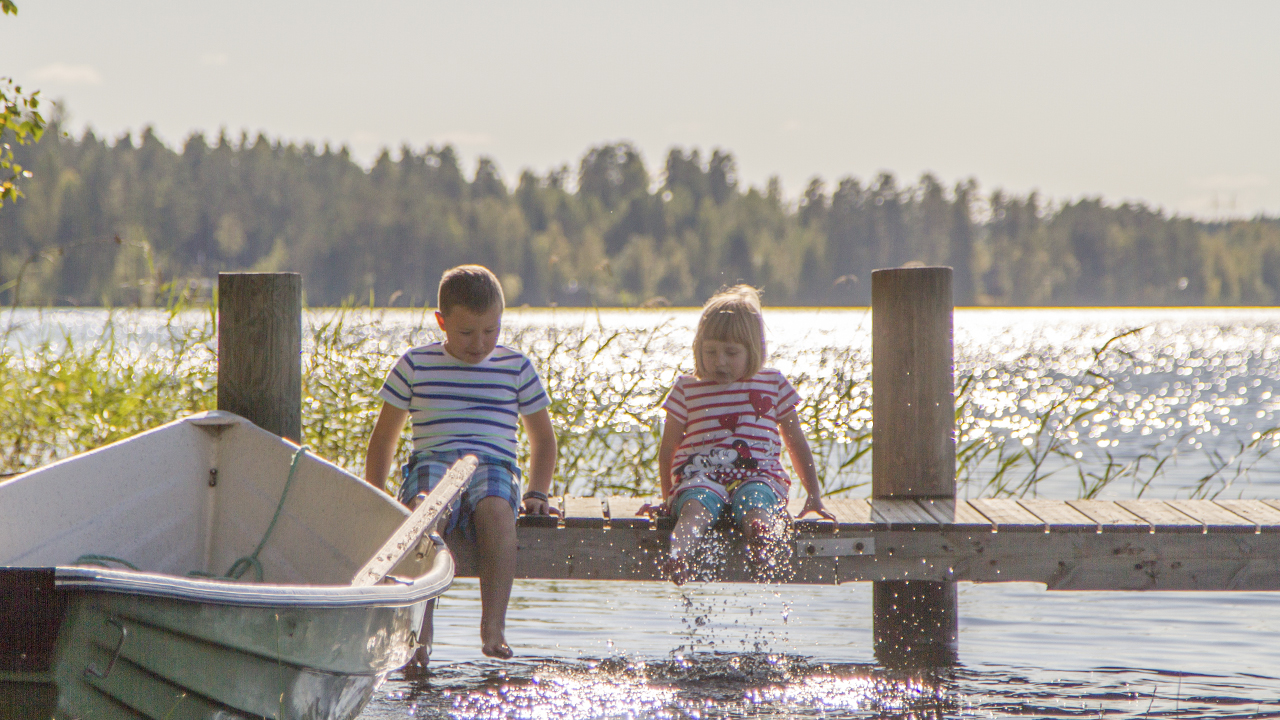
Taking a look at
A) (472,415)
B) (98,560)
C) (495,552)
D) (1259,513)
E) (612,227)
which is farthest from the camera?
(612,227)

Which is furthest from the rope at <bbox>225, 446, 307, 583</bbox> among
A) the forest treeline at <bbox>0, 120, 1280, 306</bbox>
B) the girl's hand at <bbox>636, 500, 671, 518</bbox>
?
the forest treeline at <bbox>0, 120, 1280, 306</bbox>

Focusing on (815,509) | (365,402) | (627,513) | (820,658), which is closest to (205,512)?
(627,513)

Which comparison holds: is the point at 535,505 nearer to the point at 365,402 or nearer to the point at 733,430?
the point at 733,430

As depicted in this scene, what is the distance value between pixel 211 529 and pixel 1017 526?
2.65 metres

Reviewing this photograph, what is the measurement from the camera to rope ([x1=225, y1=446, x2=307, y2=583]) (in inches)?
145

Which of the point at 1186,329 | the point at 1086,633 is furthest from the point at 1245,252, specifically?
the point at 1086,633

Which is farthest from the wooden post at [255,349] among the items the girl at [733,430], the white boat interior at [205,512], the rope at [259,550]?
the girl at [733,430]

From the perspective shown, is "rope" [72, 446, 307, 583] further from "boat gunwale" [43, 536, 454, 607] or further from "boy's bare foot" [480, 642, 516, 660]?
"boat gunwale" [43, 536, 454, 607]

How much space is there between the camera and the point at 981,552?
158 inches

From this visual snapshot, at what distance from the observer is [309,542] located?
3.64m

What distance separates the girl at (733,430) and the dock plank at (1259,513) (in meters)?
1.48

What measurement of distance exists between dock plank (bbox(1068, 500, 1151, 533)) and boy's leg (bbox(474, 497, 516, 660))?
77.3 inches

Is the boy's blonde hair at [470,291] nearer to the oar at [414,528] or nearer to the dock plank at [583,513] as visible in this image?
the oar at [414,528]

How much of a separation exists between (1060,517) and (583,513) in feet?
5.39
